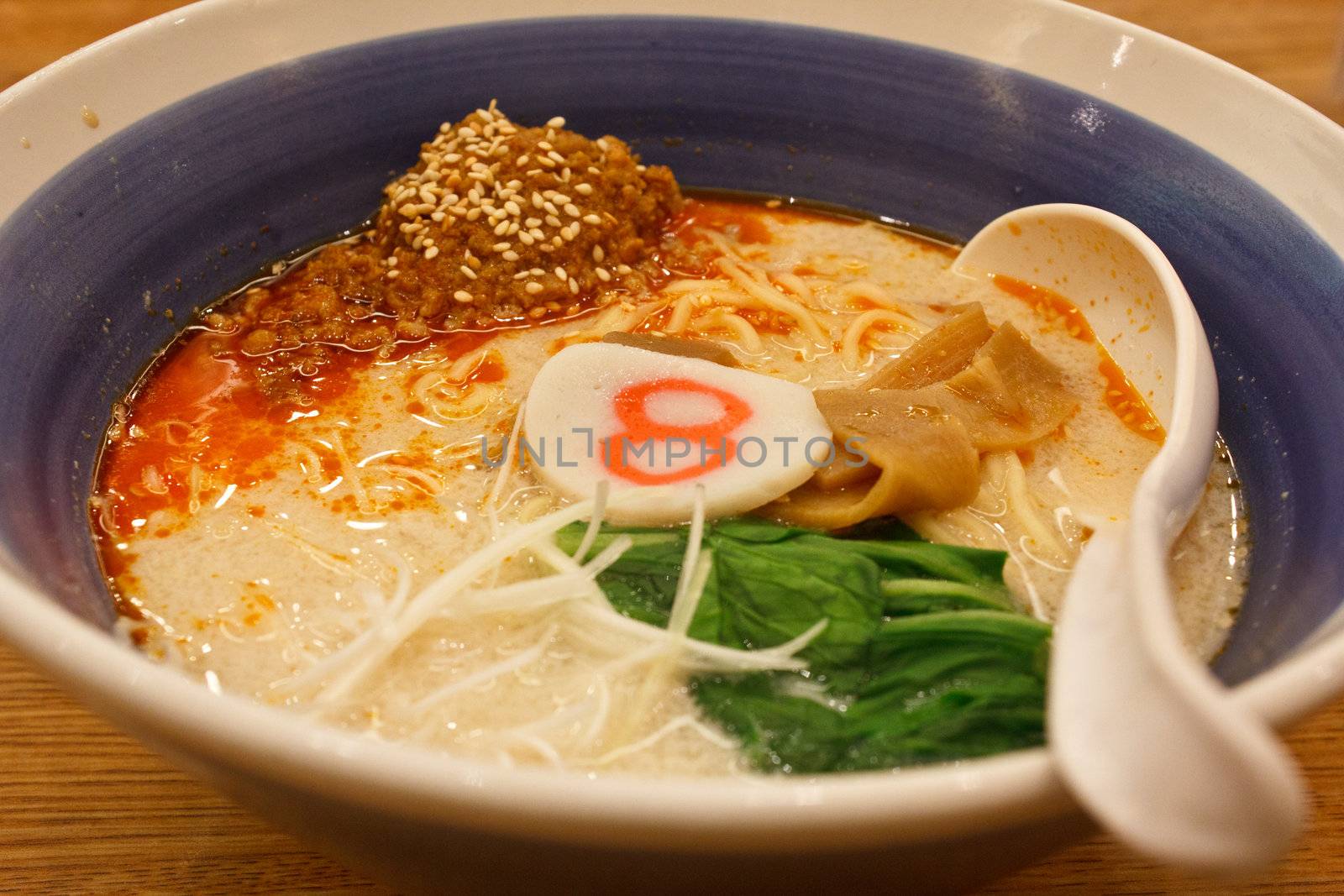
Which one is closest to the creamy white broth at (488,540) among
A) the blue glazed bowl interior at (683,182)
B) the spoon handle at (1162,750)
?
the blue glazed bowl interior at (683,182)

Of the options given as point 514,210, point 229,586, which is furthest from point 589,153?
point 229,586

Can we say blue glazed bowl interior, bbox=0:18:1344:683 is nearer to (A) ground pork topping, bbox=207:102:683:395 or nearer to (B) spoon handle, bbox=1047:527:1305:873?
(A) ground pork topping, bbox=207:102:683:395

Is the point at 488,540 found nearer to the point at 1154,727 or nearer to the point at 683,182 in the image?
the point at 1154,727

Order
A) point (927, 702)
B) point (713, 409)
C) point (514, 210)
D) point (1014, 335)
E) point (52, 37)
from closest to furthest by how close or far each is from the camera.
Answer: point (927, 702), point (713, 409), point (1014, 335), point (514, 210), point (52, 37)

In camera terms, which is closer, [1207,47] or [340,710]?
[340,710]

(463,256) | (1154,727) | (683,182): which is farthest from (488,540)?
(683,182)

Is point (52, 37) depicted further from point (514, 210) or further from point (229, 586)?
point (229, 586)
